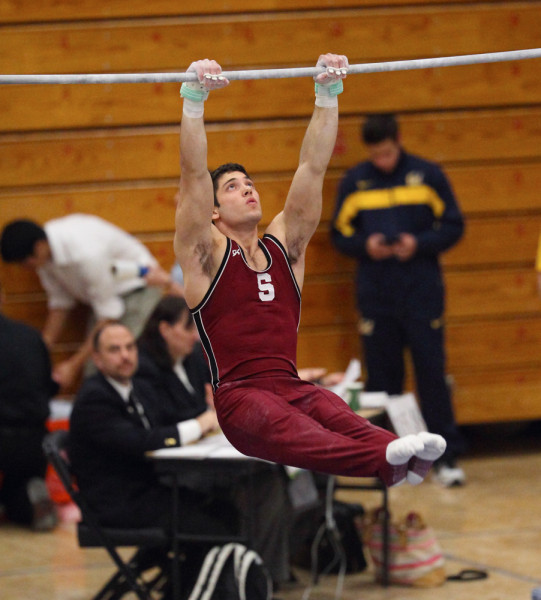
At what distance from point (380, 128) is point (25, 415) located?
2.69 metres

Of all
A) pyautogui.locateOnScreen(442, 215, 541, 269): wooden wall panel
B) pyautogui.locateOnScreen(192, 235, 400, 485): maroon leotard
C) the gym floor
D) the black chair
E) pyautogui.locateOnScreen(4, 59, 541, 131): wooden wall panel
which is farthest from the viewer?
pyautogui.locateOnScreen(442, 215, 541, 269): wooden wall panel

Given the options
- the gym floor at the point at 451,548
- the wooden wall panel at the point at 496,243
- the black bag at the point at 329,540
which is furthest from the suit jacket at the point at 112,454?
the wooden wall panel at the point at 496,243

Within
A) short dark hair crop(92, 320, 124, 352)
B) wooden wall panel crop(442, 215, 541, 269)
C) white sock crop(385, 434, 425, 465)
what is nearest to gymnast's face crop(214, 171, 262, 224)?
white sock crop(385, 434, 425, 465)

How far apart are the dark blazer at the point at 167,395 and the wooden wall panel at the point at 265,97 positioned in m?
2.19

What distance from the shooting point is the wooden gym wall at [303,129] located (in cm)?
688

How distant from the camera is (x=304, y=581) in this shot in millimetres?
5246

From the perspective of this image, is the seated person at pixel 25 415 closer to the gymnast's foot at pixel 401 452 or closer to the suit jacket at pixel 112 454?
the suit jacket at pixel 112 454

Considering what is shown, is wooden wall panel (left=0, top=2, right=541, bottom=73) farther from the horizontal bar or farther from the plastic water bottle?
the horizontal bar

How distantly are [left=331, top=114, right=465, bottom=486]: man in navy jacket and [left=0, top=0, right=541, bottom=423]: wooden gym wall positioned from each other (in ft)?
1.53

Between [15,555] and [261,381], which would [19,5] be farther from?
[261,381]

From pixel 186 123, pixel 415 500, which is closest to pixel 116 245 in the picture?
pixel 415 500

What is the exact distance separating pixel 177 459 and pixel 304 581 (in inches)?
46.9

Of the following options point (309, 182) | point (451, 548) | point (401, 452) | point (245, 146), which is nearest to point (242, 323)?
point (309, 182)

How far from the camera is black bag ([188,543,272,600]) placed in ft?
14.2
